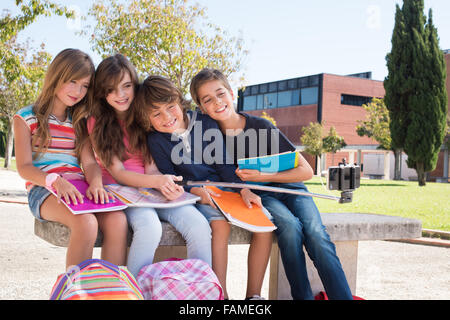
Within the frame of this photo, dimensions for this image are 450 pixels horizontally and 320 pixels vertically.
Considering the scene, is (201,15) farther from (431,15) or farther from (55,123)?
(431,15)

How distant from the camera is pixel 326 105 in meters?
47.5

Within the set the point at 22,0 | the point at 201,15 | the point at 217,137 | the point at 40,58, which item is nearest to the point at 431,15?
the point at 201,15

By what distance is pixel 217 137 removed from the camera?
296 cm

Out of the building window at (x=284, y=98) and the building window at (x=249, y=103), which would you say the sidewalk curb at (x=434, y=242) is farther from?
the building window at (x=249, y=103)

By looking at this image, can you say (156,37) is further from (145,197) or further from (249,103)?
(249,103)

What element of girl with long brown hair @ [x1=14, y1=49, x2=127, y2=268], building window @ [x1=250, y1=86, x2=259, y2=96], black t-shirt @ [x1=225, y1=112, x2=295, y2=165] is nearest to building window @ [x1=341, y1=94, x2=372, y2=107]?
building window @ [x1=250, y1=86, x2=259, y2=96]

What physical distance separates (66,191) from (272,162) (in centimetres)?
122

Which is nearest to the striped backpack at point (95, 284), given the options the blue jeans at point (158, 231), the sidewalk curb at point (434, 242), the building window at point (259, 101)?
the blue jeans at point (158, 231)

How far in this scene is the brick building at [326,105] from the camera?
154 feet

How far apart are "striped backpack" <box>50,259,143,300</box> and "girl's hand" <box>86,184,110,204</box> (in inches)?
19.2

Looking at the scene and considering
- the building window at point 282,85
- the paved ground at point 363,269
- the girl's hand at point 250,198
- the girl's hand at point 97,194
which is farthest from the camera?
the building window at point 282,85

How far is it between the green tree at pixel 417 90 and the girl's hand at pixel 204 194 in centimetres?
2387

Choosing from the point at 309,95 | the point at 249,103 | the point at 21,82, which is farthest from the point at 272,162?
the point at 249,103

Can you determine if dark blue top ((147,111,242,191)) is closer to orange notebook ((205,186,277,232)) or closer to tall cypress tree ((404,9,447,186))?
orange notebook ((205,186,277,232))
